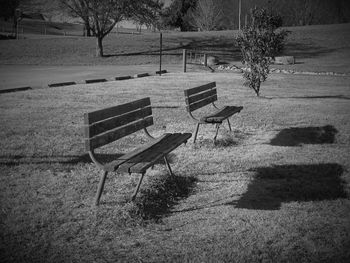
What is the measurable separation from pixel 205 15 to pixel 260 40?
59256mm

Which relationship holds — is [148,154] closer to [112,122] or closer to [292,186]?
[112,122]

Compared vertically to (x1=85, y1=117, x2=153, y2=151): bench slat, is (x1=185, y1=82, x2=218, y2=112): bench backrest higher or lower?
higher

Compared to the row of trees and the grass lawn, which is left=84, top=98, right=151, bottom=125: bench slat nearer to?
the grass lawn

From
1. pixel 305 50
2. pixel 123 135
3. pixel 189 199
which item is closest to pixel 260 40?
pixel 123 135

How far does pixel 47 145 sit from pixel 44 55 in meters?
29.2

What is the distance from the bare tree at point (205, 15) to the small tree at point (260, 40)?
57.9m

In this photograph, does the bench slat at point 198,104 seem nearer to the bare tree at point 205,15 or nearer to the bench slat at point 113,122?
the bench slat at point 113,122

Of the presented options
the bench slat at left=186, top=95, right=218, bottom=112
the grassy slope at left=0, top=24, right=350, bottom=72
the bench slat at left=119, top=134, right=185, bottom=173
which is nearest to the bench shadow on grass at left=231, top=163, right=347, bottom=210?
the bench slat at left=119, top=134, right=185, bottom=173

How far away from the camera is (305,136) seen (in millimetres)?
7453

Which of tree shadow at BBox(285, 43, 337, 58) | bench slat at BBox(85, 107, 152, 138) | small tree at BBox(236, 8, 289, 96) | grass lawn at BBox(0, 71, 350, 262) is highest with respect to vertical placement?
tree shadow at BBox(285, 43, 337, 58)

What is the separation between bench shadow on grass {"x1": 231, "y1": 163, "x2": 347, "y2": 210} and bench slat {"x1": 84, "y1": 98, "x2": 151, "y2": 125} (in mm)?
1734

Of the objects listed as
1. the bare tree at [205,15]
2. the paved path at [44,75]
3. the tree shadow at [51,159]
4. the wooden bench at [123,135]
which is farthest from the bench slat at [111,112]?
the bare tree at [205,15]

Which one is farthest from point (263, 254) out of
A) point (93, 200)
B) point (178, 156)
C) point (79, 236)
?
point (178, 156)

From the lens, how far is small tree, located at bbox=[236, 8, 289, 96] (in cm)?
1127
